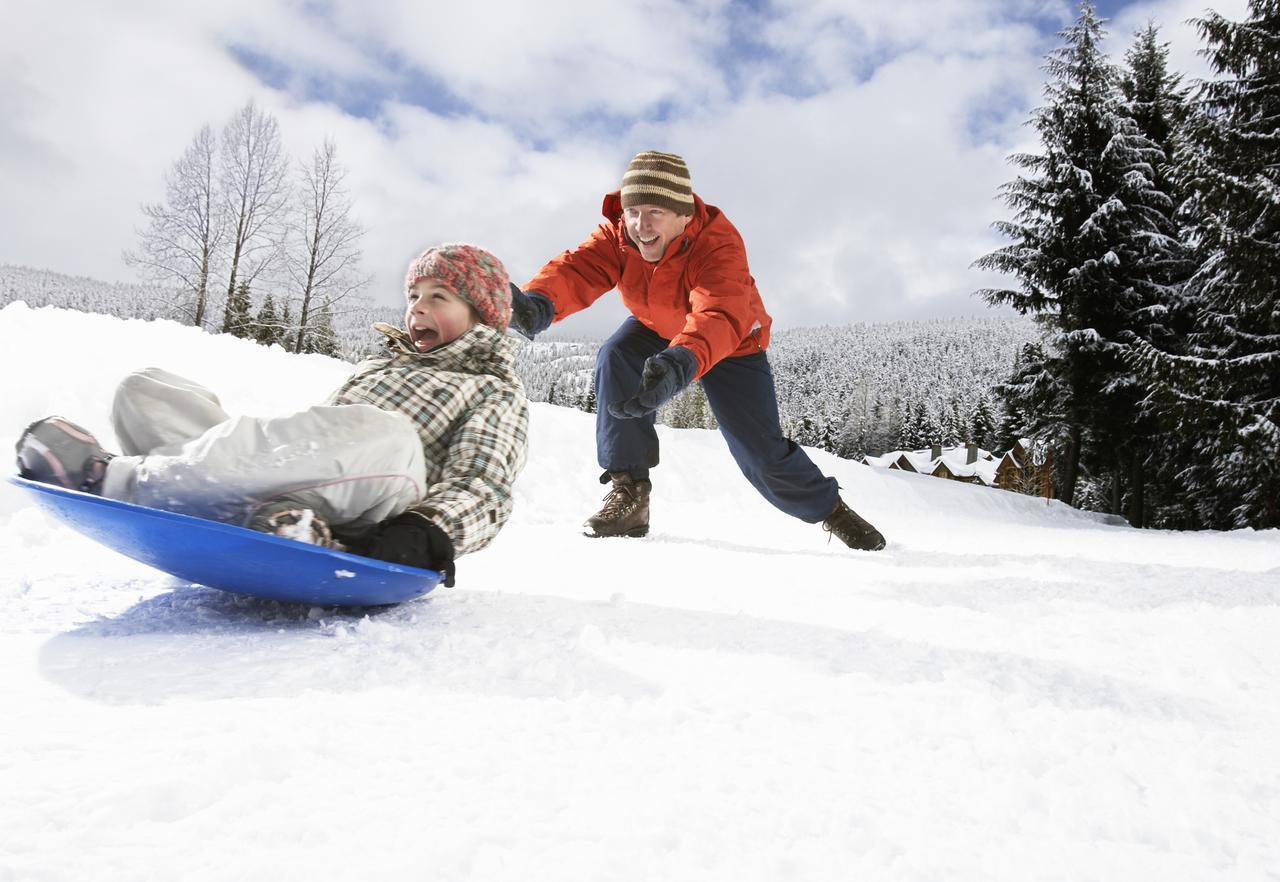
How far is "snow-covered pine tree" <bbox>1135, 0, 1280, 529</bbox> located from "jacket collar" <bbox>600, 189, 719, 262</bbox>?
9483 millimetres

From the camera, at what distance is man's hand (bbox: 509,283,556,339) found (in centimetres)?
312

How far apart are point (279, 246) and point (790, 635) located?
2068cm

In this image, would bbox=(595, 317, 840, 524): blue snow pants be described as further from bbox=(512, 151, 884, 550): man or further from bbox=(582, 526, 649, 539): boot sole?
bbox=(582, 526, 649, 539): boot sole

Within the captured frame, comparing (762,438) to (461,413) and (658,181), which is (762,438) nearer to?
(658,181)

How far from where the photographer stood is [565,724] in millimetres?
1111

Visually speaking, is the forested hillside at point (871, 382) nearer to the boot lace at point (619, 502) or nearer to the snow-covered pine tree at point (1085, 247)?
the snow-covered pine tree at point (1085, 247)

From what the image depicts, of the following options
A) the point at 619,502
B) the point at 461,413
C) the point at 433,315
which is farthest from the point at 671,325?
the point at 461,413

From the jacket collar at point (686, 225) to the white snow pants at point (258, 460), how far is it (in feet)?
6.69

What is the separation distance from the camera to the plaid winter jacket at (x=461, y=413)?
1852mm

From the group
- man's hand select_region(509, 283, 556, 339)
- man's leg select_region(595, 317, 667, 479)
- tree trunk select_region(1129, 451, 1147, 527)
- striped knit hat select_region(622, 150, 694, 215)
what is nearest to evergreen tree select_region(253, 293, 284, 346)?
man's leg select_region(595, 317, 667, 479)

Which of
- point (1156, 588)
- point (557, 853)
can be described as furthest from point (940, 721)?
point (1156, 588)

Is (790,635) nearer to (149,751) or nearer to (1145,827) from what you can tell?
(1145,827)

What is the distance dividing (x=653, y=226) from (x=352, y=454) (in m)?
2.14

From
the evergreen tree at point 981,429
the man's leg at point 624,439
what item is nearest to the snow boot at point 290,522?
the man's leg at point 624,439
